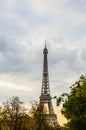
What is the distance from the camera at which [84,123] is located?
40.8m

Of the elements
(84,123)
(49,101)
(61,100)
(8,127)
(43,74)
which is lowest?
(84,123)

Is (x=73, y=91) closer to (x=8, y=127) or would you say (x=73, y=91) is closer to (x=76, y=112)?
(x=76, y=112)

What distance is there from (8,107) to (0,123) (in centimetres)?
385

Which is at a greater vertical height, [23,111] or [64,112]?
[23,111]

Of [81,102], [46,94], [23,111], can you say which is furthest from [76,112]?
[46,94]

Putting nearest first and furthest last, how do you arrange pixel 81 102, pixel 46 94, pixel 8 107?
pixel 81 102 < pixel 8 107 < pixel 46 94

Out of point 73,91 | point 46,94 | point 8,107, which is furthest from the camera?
point 46,94

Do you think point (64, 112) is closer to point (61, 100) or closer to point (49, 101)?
point (61, 100)

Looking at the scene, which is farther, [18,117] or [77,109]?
[18,117]

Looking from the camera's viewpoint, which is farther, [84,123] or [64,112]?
[64,112]

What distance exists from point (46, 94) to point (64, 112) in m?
85.3

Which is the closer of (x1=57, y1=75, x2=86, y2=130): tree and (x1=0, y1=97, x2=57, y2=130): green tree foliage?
(x1=57, y1=75, x2=86, y2=130): tree

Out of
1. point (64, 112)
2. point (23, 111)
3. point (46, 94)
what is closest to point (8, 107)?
point (23, 111)

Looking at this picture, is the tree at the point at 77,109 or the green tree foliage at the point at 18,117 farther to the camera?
the green tree foliage at the point at 18,117
